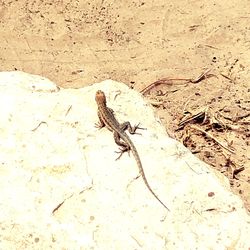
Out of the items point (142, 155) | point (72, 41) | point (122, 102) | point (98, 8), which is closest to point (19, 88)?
point (122, 102)

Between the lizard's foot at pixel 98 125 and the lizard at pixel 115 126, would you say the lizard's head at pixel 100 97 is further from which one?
the lizard's foot at pixel 98 125

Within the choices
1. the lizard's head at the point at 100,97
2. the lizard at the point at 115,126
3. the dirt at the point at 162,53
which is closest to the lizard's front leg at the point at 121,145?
the lizard at the point at 115,126

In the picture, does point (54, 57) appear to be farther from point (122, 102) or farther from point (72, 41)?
point (122, 102)

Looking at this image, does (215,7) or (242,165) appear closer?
(242,165)

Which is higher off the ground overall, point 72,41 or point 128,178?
point 128,178

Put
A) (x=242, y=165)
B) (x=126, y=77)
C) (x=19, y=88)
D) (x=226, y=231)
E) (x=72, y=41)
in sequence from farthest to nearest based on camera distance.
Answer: (x=72, y=41), (x=126, y=77), (x=242, y=165), (x=19, y=88), (x=226, y=231)

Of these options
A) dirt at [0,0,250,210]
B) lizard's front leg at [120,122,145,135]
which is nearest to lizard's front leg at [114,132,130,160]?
lizard's front leg at [120,122,145,135]
